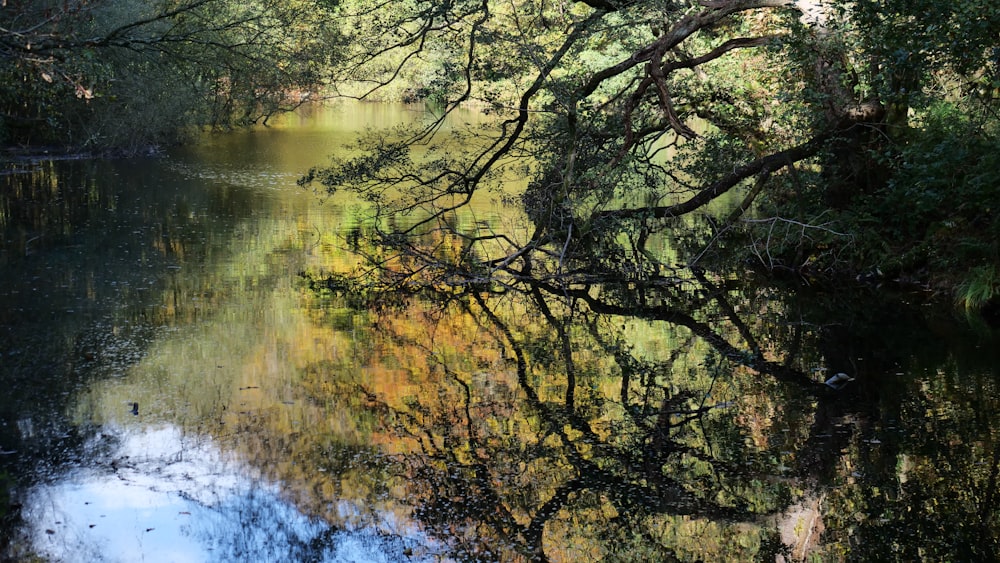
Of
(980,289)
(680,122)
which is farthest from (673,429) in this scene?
(980,289)

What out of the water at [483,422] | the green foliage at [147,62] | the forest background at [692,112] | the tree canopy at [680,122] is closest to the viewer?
the water at [483,422]

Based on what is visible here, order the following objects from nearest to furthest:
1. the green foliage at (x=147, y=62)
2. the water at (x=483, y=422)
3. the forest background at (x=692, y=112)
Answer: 1. the water at (x=483, y=422)
2. the green foliage at (x=147, y=62)
3. the forest background at (x=692, y=112)

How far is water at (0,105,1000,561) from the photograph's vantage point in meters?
5.03

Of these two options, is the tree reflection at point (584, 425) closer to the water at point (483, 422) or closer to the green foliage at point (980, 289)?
the water at point (483, 422)

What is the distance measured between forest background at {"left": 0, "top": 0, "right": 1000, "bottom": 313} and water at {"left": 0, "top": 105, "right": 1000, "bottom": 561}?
3.65 feet

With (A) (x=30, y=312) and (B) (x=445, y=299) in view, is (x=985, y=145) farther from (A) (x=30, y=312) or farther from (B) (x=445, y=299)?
(A) (x=30, y=312)

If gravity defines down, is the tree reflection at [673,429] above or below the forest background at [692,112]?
below

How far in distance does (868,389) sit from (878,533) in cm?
286

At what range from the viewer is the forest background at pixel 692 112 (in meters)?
11.5

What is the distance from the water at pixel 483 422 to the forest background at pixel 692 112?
111cm

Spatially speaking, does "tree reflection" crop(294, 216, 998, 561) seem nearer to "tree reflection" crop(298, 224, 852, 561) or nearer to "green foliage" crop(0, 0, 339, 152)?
"tree reflection" crop(298, 224, 852, 561)

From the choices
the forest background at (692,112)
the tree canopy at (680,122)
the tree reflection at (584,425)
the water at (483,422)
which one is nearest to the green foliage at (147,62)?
the forest background at (692,112)

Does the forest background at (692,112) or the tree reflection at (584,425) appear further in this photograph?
the forest background at (692,112)

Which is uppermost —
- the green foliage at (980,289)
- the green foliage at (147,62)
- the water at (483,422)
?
the green foliage at (147,62)
